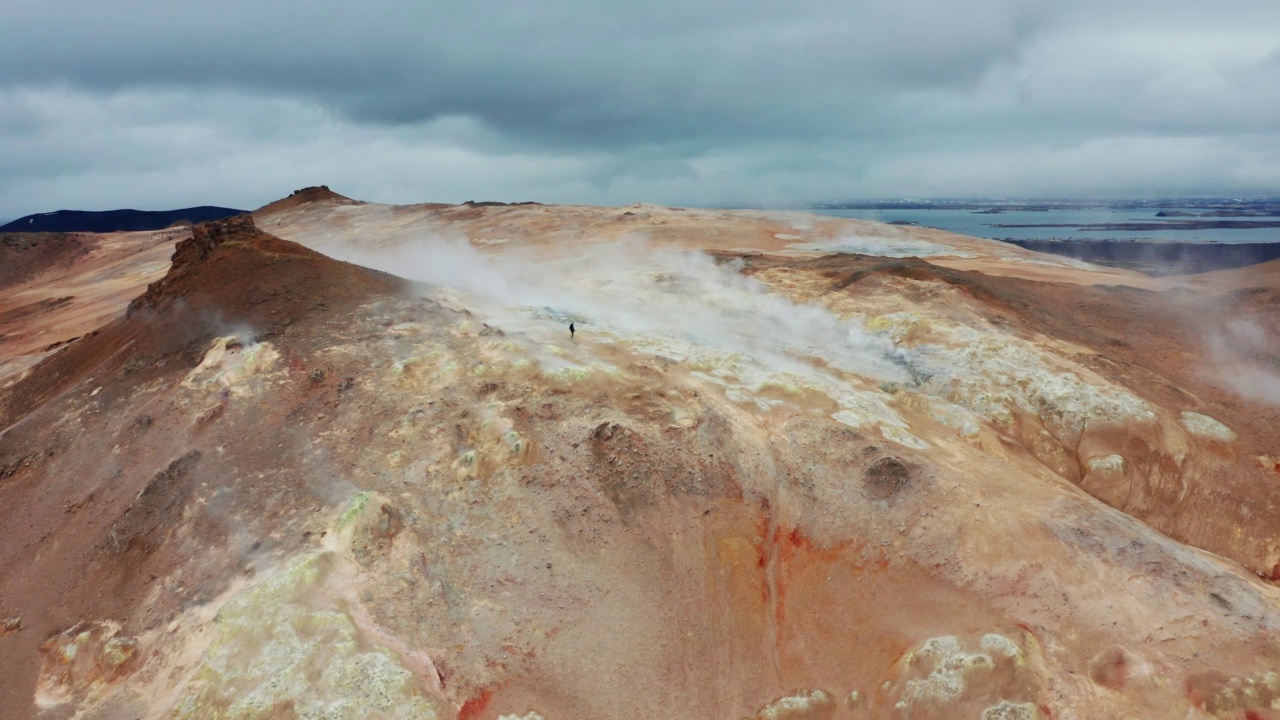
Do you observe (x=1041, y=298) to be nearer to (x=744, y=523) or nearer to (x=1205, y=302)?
(x=1205, y=302)

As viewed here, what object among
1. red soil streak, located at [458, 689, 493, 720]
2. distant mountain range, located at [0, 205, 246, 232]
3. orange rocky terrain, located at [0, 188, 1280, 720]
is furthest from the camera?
distant mountain range, located at [0, 205, 246, 232]

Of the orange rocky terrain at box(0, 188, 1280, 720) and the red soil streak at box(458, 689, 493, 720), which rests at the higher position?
the orange rocky terrain at box(0, 188, 1280, 720)

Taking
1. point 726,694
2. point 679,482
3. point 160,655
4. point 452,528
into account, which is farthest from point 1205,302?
point 160,655

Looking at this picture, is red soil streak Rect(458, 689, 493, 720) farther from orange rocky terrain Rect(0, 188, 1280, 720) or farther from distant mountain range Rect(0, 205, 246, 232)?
distant mountain range Rect(0, 205, 246, 232)

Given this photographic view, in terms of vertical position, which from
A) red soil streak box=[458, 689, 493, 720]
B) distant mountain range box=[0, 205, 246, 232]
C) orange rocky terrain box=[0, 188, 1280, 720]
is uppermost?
distant mountain range box=[0, 205, 246, 232]

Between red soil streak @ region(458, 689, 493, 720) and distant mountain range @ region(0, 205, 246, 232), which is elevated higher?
distant mountain range @ region(0, 205, 246, 232)

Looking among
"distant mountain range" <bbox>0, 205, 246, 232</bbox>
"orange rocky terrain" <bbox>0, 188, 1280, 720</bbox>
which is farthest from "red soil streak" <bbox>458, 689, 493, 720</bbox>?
"distant mountain range" <bbox>0, 205, 246, 232</bbox>

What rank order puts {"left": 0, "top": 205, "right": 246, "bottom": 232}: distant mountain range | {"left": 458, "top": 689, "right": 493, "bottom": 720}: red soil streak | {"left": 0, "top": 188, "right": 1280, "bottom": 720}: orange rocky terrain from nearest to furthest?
{"left": 458, "top": 689, "right": 493, "bottom": 720}: red soil streak → {"left": 0, "top": 188, "right": 1280, "bottom": 720}: orange rocky terrain → {"left": 0, "top": 205, "right": 246, "bottom": 232}: distant mountain range

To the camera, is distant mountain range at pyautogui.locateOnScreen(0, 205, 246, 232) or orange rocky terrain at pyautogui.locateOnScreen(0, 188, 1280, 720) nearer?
orange rocky terrain at pyautogui.locateOnScreen(0, 188, 1280, 720)
